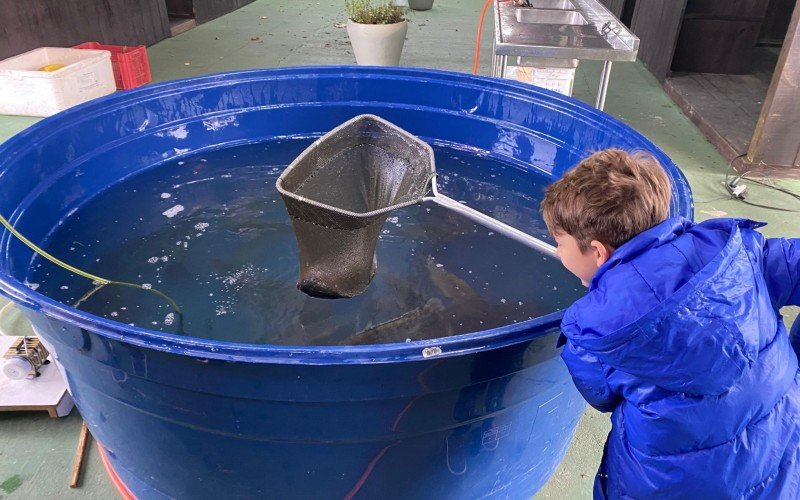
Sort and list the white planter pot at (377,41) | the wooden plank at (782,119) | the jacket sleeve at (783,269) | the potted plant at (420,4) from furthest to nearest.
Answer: the potted plant at (420,4), the white planter pot at (377,41), the wooden plank at (782,119), the jacket sleeve at (783,269)

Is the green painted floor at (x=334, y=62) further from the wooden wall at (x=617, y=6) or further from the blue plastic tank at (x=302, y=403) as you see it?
the wooden wall at (x=617, y=6)

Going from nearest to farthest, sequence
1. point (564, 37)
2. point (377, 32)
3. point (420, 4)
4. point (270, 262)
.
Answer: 1. point (270, 262)
2. point (564, 37)
3. point (377, 32)
4. point (420, 4)

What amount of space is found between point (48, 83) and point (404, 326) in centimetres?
317

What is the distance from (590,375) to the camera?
0.97 m

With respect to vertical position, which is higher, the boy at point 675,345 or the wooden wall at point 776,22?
the boy at point 675,345

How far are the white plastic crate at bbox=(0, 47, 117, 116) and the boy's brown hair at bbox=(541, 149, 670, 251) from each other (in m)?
3.59

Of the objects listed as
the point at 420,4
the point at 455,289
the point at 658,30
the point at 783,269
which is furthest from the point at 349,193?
the point at 420,4

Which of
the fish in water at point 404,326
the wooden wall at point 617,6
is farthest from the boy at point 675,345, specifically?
the wooden wall at point 617,6

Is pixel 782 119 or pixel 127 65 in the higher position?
pixel 782 119

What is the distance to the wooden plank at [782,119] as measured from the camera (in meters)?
3.14

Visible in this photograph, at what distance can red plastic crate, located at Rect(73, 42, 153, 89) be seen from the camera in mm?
4164

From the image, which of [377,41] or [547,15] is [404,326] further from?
[377,41]

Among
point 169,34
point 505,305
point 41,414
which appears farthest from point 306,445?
point 169,34

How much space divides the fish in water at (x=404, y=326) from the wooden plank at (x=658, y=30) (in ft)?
13.7
